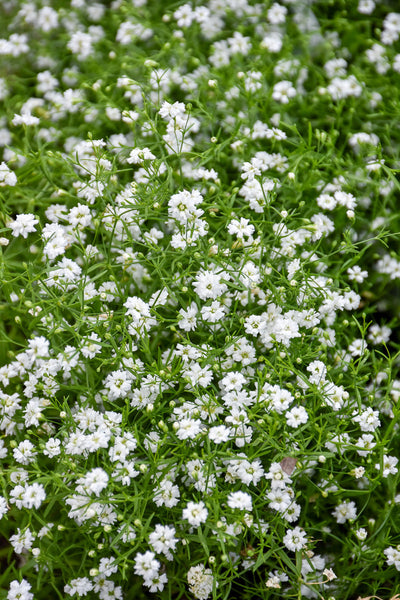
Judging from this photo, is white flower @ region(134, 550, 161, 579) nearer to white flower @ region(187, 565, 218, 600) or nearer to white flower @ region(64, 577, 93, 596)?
white flower @ region(187, 565, 218, 600)

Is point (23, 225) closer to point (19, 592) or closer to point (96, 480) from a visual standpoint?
point (96, 480)

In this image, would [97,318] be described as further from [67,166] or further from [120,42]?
[120,42]

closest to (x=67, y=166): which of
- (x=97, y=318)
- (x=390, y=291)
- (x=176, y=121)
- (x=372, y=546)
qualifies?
(x=176, y=121)

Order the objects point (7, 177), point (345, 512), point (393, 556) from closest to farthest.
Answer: point (393, 556)
point (345, 512)
point (7, 177)

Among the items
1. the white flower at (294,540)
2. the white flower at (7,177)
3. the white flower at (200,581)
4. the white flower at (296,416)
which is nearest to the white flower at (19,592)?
the white flower at (200,581)

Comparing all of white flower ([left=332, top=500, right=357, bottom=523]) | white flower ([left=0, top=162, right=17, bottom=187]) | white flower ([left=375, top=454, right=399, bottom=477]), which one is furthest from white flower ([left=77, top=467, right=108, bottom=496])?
white flower ([left=0, top=162, right=17, bottom=187])

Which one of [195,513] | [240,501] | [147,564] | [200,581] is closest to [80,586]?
[147,564]

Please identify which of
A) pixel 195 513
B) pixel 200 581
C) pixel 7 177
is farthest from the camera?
pixel 7 177
